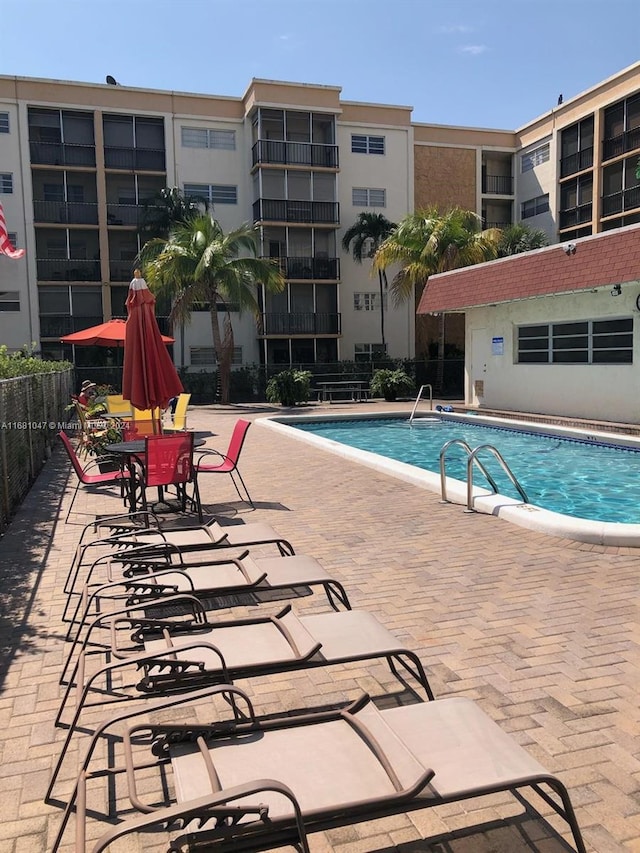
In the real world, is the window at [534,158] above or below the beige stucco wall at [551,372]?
above

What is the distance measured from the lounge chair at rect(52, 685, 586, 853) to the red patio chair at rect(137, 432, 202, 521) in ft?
15.1

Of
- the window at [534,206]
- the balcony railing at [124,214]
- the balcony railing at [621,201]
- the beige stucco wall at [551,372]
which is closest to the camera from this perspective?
the beige stucco wall at [551,372]

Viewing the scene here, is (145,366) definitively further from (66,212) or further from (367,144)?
(367,144)

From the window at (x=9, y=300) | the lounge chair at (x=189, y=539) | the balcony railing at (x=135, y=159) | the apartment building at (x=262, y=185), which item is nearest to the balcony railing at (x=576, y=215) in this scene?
the apartment building at (x=262, y=185)

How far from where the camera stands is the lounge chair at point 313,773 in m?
2.02

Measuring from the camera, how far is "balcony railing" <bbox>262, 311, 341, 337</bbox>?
115ft

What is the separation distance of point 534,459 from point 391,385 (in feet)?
45.1

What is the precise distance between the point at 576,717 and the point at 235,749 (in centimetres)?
182

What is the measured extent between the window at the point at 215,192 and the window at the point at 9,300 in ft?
32.7

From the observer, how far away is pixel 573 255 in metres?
15.8

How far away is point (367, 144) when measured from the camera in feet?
124

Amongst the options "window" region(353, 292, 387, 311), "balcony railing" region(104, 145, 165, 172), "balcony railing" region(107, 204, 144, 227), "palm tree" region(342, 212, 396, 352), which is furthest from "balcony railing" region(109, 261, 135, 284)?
"window" region(353, 292, 387, 311)

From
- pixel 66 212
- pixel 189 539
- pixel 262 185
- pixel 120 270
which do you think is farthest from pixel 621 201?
pixel 189 539

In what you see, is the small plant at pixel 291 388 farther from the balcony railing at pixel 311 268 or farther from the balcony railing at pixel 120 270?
the balcony railing at pixel 120 270
